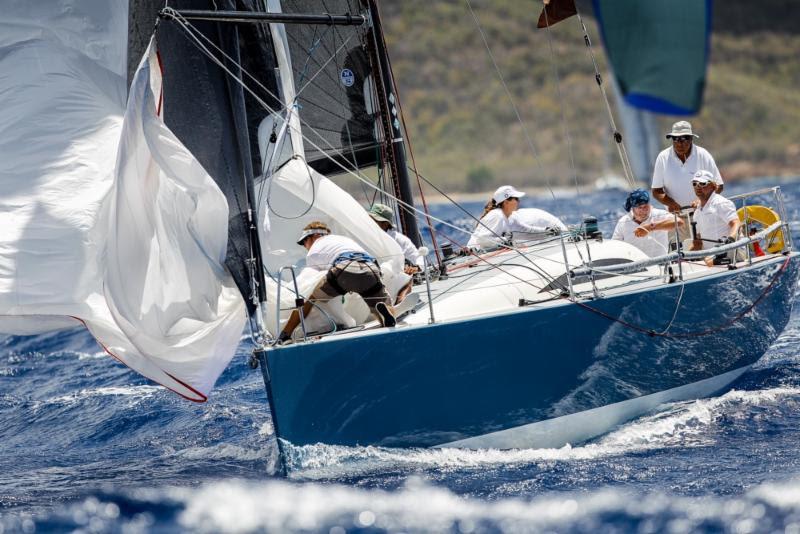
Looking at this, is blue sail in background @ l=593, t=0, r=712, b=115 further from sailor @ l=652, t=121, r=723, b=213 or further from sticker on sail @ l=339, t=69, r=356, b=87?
sticker on sail @ l=339, t=69, r=356, b=87

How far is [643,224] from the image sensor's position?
6543mm

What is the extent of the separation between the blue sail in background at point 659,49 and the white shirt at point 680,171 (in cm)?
161

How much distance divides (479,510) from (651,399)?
1.89 m

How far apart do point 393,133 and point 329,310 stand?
237cm

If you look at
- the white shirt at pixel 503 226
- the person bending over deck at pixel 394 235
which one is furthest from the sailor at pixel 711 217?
the person bending over deck at pixel 394 235

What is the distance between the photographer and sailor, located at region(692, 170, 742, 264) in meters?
6.38

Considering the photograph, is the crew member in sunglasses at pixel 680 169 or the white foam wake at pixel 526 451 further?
the crew member in sunglasses at pixel 680 169

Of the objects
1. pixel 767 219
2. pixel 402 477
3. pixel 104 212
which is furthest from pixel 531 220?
pixel 104 212

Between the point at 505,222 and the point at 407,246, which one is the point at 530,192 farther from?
the point at 407,246

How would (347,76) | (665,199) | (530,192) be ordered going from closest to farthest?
(665,199) → (347,76) → (530,192)

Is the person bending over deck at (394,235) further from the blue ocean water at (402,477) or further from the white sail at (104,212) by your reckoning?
the white sail at (104,212)

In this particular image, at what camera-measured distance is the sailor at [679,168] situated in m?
6.74

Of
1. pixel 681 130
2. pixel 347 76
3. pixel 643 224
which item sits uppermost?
pixel 347 76

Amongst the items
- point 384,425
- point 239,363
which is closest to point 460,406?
point 384,425
